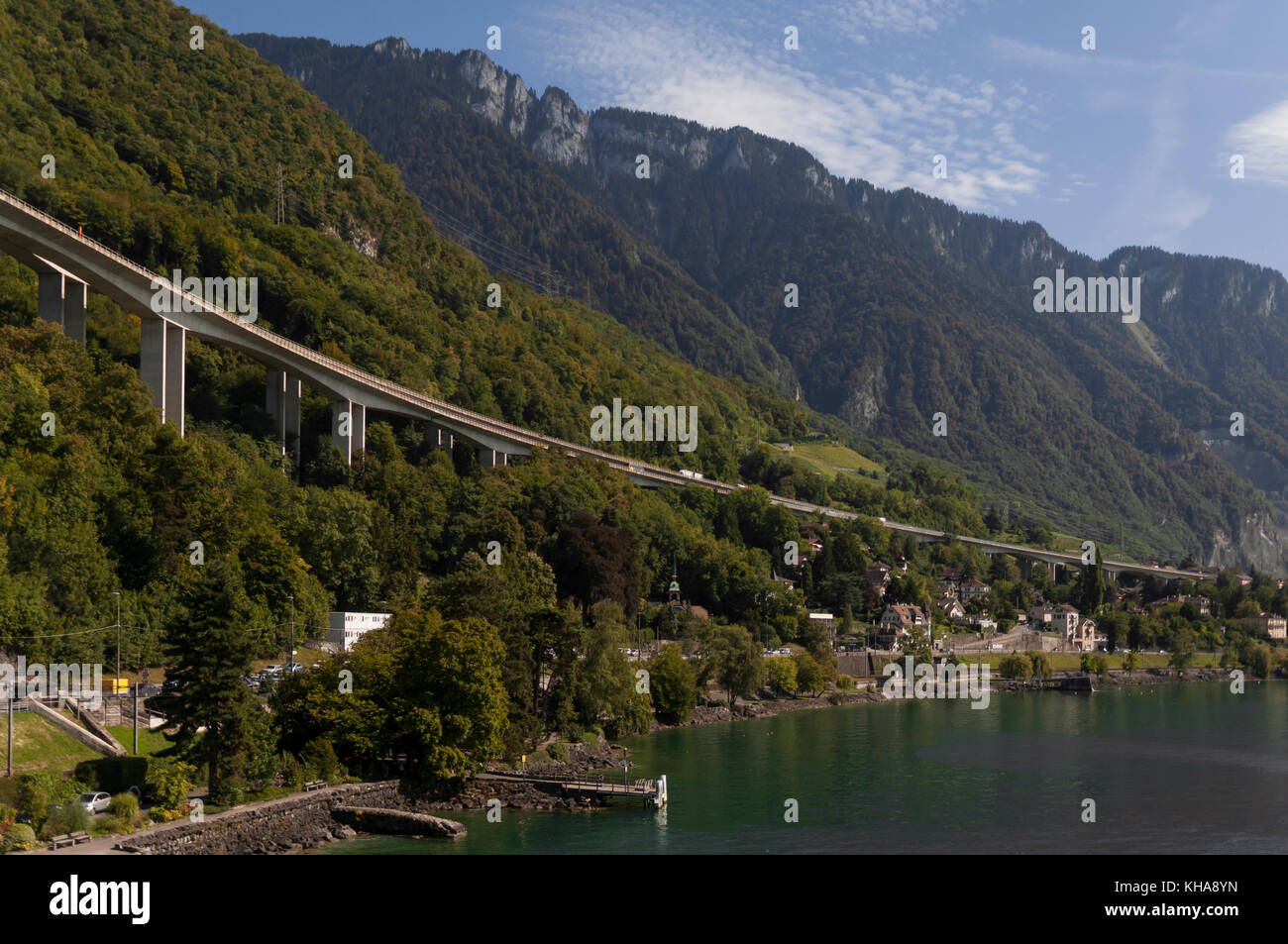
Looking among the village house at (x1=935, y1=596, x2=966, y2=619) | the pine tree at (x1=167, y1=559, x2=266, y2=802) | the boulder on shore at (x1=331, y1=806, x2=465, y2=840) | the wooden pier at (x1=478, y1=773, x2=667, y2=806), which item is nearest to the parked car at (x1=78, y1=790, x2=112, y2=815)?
the pine tree at (x1=167, y1=559, x2=266, y2=802)

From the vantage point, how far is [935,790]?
49062mm

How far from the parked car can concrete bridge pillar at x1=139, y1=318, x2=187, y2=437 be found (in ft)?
117

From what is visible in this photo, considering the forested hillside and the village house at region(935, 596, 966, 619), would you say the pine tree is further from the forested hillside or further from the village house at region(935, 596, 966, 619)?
the village house at region(935, 596, 966, 619)

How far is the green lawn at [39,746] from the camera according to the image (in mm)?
33156

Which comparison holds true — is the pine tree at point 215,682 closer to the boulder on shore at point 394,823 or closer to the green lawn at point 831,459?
the boulder on shore at point 394,823

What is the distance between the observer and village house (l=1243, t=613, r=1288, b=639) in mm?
146125

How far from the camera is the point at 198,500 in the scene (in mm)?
54438

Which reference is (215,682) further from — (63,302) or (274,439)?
(274,439)

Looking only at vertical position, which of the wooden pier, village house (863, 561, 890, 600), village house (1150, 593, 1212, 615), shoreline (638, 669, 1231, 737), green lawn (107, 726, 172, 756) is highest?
village house (863, 561, 890, 600)

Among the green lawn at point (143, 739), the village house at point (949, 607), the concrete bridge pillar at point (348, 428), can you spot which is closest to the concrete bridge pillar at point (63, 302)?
the concrete bridge pillar at point (348, 428)

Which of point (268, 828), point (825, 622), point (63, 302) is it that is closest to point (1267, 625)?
point (825, 622)

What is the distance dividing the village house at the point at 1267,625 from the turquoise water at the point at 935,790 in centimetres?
7335
